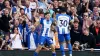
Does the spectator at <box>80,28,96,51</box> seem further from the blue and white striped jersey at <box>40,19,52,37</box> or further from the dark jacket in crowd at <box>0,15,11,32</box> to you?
the dark jacket in crowd at <box>0,15,11,32</box>

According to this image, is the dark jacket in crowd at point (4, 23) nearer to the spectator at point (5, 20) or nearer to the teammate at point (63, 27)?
the spectator at point (5, 20)

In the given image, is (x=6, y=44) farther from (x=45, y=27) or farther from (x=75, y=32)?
(x=75, y=32)

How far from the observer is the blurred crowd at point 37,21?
17.5 meters

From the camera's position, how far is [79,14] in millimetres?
18953

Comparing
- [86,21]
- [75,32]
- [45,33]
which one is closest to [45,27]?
[45,33]

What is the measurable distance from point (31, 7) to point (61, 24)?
262cm

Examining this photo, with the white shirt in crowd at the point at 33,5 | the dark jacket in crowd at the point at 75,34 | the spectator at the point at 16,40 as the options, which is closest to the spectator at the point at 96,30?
the dark jacket in crowd at the point at 75,34

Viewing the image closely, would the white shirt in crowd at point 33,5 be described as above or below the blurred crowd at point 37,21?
above

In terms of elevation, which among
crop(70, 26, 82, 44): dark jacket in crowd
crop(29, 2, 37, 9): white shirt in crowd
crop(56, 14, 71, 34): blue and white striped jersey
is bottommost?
crop(70, 26, 82, 44): dark jacket in crowd

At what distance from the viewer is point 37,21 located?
57.4ft

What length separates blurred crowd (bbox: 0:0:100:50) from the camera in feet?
57.3

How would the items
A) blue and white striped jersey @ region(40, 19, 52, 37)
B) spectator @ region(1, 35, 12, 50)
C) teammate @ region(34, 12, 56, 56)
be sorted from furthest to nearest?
1. spectator @ region(1, 35, 12, 50)
2. blue and white striped jersey @ region(40, 19, 52, 37)
3. teammate @ region(34, 12, 56, 56)

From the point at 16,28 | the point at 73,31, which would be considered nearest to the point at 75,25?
the point at 73,31

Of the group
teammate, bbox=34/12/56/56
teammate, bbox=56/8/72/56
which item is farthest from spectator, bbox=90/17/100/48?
teammate, bbox=34/12/56/56
